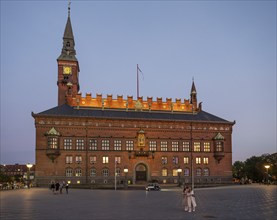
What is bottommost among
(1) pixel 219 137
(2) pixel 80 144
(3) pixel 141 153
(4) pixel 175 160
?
(4) pixel 175 160

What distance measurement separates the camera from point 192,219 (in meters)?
18.7

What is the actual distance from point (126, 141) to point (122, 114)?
19.8 ft

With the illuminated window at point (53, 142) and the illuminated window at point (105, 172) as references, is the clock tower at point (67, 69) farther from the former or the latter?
the illuminated window at point (105, 172)

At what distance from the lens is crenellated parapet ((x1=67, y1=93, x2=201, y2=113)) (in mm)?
79787

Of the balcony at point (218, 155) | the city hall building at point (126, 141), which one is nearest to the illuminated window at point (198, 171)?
the city hall building at point (126, 141)

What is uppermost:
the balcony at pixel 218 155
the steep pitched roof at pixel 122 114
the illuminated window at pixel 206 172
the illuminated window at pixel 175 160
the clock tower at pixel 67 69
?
the clock tower at pixel 67 69

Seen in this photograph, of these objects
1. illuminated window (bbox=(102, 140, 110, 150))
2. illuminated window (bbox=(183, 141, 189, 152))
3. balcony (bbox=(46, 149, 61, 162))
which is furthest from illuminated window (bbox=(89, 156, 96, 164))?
illuminated window (bbox=(183, 141, 189, 152))

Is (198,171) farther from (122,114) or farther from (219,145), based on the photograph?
(122,114)

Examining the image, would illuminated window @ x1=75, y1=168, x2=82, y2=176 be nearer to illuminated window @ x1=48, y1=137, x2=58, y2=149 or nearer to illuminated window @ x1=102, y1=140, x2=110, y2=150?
illuminated window @ x1=48, y1=137, x2=58, y2=149

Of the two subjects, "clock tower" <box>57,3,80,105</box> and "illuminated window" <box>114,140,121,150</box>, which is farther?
"clock tower" <box>57,3,80,105</box>

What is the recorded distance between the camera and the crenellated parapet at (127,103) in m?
79.8

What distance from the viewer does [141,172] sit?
255 feet

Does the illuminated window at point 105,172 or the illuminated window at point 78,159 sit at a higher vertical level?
the illuminated window at point 78,159

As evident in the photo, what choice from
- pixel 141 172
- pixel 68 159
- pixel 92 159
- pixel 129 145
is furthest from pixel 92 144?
pixel 141 172
